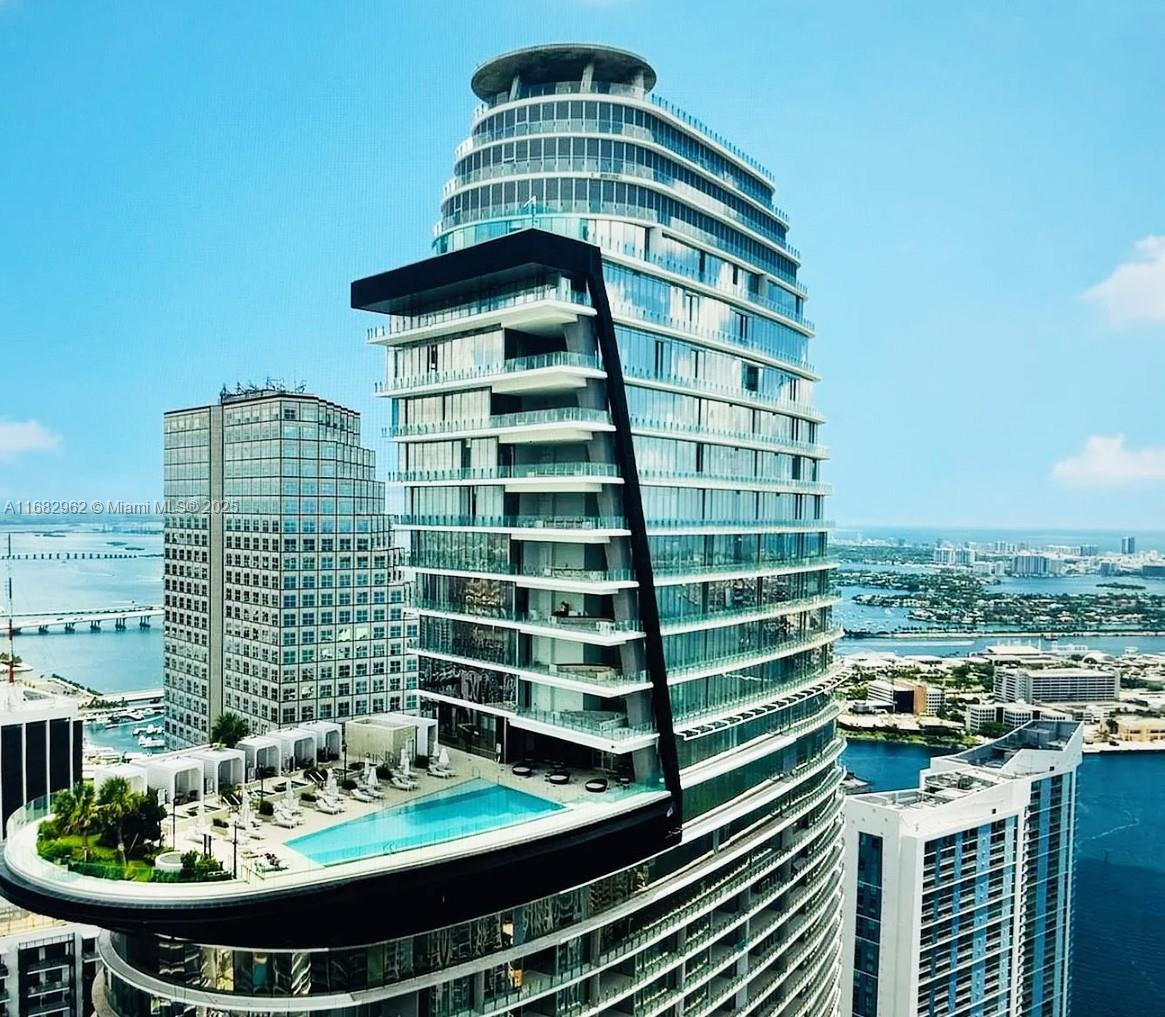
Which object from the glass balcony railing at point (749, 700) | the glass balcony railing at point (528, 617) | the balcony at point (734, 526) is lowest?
the glass balcony railing at point (749, 700)

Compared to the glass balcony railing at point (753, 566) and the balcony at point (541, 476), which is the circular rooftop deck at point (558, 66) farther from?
the glass balcony railing at point (753, 566)

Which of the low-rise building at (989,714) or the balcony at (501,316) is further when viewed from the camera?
the low-rise building at (989,714)

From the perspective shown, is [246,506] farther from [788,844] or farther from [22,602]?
[22,602]

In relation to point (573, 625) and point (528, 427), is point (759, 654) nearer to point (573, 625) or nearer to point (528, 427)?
point (573, 625)

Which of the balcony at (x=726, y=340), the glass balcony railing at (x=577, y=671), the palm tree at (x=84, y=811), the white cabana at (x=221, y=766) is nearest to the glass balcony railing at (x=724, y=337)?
the balcony at (x=726, y=340)

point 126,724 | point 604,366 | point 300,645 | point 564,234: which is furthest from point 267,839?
point 126,724

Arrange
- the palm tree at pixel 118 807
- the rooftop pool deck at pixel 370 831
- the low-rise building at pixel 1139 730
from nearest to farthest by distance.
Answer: the rooftop pool deck at pixel 370 831 < the palm tree at pixel 118 807 < the low-rise building at pixel 1139 730

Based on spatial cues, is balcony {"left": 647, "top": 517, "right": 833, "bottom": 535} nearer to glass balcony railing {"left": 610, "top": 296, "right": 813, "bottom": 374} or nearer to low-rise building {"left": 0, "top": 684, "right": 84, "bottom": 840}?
glass balcony railing {"left": 610, "top": 296, "right": 813, "bottom": 374}

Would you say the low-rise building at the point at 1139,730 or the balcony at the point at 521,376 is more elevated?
the balcony at the point at 521,376
